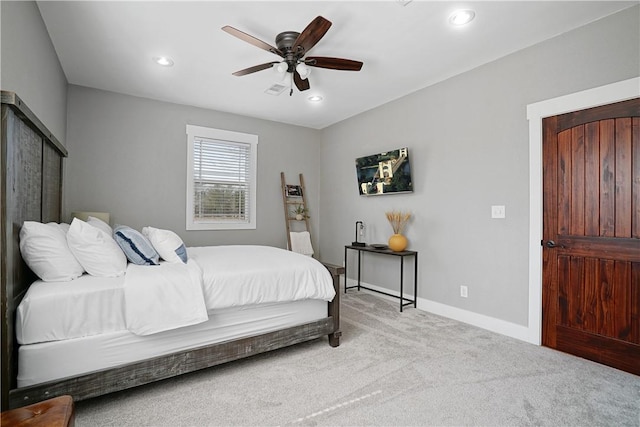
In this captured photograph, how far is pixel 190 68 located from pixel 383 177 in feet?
8.67

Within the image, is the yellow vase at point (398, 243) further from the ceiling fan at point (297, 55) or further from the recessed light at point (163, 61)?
the recessed light at point (163, 61)

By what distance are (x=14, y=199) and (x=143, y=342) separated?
106 cm

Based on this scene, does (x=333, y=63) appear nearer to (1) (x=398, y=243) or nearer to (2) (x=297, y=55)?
(2) (x=297, y=55)

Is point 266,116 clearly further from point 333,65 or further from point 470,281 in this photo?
point 470,281

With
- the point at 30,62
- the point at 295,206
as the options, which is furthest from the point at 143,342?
the point at 295,206

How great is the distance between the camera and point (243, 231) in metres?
5.02

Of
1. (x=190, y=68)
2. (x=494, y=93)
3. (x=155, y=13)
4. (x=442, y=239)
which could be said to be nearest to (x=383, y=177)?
(x=442, y=239)

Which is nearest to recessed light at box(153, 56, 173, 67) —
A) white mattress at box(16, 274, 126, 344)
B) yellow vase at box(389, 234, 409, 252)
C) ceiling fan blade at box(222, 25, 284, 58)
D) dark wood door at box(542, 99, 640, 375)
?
ceiling fan blade at box(222, 25, 284, 58)

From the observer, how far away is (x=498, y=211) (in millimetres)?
3160

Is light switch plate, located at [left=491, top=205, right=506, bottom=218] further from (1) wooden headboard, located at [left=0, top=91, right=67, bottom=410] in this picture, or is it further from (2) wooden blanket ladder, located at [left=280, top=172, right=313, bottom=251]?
(1) wooden headboard, located at [left=0, top=91, right=67, bottom=410]

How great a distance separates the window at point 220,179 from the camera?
15.1 ft

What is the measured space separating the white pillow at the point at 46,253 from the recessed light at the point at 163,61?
200 centimetres

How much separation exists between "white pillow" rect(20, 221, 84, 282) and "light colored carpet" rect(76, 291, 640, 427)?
80 centimetres

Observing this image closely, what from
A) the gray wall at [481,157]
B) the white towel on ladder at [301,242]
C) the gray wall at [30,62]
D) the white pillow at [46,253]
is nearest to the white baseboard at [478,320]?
the gray wall at [481,157]
